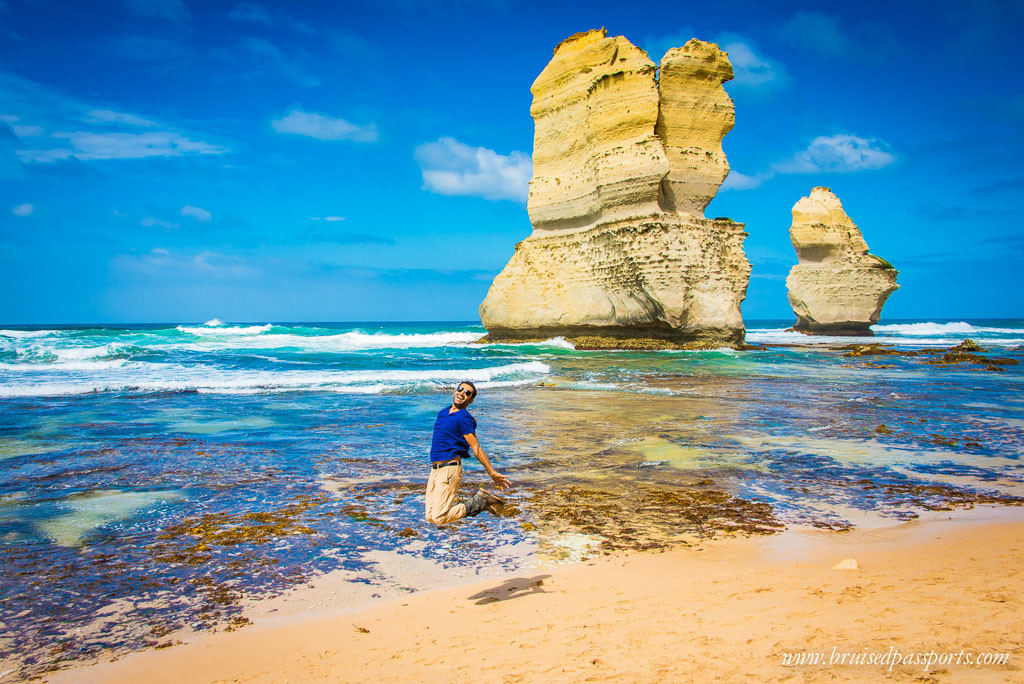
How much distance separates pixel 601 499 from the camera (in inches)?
225

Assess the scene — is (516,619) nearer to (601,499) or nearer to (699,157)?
(601,499)

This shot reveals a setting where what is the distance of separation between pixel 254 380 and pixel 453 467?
46.7ft

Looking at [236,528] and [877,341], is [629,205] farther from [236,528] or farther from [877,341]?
[877,341]

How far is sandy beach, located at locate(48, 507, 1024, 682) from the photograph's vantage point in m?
2.74

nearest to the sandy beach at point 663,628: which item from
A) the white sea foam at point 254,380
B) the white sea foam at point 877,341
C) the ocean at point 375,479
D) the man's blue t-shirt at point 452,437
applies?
the ocean at point 375,479

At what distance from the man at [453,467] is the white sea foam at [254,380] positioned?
412 inches

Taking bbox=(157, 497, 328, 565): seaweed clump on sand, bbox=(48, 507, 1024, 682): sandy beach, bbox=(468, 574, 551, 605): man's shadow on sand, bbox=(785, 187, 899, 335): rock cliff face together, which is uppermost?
bbox=(785, 187, 899, 335): rock cliff face

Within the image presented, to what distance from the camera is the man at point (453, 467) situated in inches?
162

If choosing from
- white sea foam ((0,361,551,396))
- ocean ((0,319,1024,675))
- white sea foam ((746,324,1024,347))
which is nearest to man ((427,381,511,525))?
ocean ((0,319,1024,675))

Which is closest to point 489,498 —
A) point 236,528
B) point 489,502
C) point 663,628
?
point 489,502

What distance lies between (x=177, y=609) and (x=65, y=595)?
0.85m

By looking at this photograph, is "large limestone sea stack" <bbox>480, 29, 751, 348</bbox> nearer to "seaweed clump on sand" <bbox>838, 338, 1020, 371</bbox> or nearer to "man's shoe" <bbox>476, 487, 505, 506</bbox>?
"seaweed clump on sand" <bbox>838, 338, 1020, 371</bbox>

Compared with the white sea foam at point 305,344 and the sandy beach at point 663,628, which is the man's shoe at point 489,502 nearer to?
the sandy beach at point 663,628

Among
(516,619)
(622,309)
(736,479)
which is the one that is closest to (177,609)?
(516,619)
